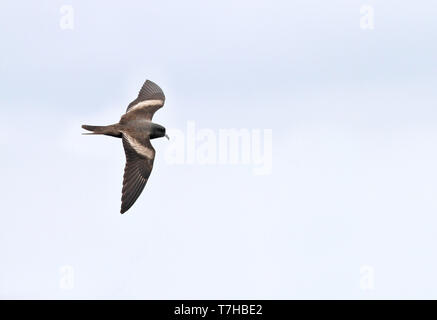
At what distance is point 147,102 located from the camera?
35.3m

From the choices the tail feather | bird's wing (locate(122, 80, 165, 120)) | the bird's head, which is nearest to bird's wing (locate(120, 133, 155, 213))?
the tail feather

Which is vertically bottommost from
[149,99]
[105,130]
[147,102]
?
[105,130]

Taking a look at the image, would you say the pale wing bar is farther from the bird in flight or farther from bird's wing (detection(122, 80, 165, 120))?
the bird in flight

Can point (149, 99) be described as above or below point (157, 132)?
above

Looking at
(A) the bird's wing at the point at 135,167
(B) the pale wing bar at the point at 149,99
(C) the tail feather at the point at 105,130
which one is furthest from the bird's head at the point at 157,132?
(B) the pale wing bar at the point at 149,99

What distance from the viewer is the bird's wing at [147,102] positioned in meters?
34.4

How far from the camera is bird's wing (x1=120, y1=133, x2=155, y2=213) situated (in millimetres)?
30641

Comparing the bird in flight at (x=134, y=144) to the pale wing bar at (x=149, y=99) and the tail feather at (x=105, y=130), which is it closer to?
the tail feather at (x=105, y=130)

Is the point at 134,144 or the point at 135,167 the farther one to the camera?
the point at 134,144

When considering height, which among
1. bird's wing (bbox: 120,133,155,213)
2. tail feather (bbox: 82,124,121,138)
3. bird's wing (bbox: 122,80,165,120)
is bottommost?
bird's wing (bbox: 120,133,155,213)

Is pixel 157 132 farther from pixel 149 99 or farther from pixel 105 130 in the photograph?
pixel 149 99

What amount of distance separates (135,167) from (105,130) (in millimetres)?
1565

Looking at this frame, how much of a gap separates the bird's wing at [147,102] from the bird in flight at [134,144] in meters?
0.03

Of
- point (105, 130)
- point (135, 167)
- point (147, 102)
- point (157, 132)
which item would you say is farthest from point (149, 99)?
point (135, 167)
